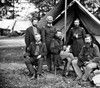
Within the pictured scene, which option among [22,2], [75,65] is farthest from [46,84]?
[22,2]

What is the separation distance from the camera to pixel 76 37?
805 cm

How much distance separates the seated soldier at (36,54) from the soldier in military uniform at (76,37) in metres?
1.14

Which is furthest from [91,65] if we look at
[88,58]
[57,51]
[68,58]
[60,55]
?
[57,51]

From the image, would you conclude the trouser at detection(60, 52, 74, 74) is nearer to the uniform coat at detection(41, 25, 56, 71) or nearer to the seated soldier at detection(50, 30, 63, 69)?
the seated soldier at detection(50, 30, 63, 69)

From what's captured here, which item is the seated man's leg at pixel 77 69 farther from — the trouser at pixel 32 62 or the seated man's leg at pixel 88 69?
the trouser at pixel 32 62

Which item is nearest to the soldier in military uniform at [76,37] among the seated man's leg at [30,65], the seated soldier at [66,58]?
the seated soldier at [66,58]

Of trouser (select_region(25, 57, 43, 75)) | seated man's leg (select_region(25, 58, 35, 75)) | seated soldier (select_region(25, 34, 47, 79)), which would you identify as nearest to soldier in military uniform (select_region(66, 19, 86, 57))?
seated soldier (select_region(25, 34, 47, 79))

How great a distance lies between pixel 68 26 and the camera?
31.2 feet

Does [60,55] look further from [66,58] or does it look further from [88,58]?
[88,58]

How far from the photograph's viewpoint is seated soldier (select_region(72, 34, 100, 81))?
21.4 ft

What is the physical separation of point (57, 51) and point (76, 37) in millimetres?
817

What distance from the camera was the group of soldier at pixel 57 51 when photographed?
670cm

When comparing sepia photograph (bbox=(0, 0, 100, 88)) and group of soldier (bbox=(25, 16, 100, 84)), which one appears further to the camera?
group of soldier (bbox=(25, 16, 100, 84))

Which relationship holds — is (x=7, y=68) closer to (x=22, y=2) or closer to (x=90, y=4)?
(x=90, y=4)
